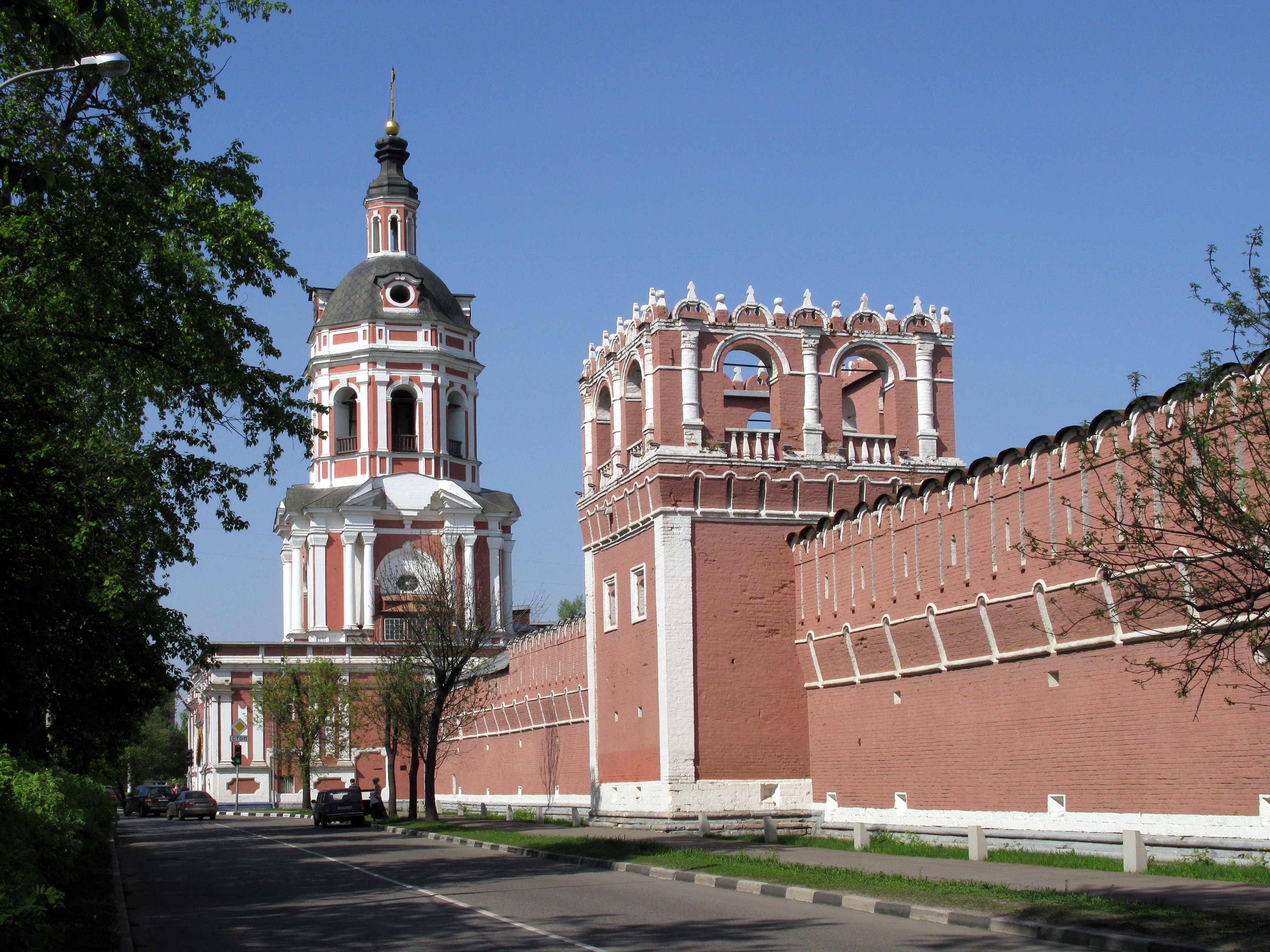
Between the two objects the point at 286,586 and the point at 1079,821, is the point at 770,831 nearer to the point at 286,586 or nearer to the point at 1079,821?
the point at 1079,821

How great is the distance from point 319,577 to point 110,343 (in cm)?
5093

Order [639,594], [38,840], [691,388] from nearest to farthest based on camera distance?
[38,840]
[691,388]
[639,594]

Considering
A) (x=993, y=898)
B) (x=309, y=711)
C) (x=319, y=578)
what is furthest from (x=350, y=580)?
(x=993, y=898)

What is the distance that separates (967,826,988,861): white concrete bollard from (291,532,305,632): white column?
52885 millimetres

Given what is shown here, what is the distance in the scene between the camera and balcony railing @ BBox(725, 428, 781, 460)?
3027cm

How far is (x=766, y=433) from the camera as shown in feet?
101

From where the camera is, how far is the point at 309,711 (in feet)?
188

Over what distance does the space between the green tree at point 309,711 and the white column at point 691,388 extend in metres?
27.6

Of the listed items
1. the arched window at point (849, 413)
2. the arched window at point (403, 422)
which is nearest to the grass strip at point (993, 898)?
the arched window at point (849, 413)

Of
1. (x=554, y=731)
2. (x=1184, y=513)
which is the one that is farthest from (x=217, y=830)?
(x=1184, y=513)

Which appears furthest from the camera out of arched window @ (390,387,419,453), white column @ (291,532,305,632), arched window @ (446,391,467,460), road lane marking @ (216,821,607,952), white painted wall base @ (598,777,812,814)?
arched window @ (446,391,467,460)

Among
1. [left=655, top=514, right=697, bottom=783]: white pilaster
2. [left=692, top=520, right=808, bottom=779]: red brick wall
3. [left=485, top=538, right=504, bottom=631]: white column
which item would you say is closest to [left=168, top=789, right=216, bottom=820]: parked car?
[left=485, top=538, right=504, bottom=631]: white column

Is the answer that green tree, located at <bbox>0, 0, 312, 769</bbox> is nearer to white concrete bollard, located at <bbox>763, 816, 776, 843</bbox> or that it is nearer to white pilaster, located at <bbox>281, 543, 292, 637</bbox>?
white concrete bollard, located at <bbox>763, 816, 776, 843</bbox>

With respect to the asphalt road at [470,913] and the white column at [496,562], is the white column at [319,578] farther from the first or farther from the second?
the asphalt road at [470,913]
